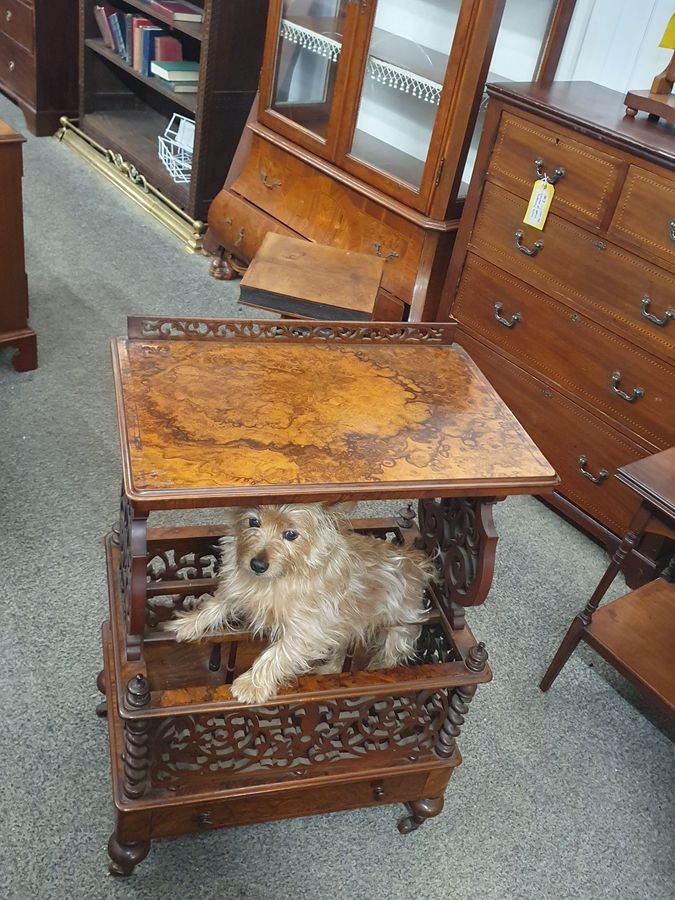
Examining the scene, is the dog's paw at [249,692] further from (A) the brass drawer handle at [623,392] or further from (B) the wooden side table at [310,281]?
(A) the brass drawer handle at [623,392]

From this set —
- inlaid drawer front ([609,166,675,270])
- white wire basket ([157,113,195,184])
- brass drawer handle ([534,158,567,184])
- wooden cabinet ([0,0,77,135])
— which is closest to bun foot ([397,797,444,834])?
inlaid drawer front ([609,166,675,270])

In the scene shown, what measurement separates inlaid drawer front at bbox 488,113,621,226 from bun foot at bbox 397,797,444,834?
159 centimetres

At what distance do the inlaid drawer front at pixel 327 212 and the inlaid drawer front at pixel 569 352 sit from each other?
1.02 ft

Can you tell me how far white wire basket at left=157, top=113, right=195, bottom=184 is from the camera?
162 inches

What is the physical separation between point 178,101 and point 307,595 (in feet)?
10.5

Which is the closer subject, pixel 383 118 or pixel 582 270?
pixel 582 270

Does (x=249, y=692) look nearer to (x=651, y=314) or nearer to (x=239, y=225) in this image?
(x=651, y=314)

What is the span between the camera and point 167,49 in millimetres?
4059

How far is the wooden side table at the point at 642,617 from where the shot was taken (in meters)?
1.77

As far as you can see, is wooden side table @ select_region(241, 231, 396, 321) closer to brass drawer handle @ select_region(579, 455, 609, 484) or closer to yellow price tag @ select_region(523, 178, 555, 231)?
yellow price tag @ select_region(523, 178, 555, 231)

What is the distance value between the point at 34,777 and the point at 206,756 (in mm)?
461

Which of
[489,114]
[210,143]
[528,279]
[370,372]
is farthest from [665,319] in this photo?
[210,143]

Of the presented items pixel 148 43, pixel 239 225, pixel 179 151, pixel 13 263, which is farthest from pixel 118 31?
pixel 13 263

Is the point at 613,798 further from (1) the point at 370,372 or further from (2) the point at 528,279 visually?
(2) the point at 528,279
